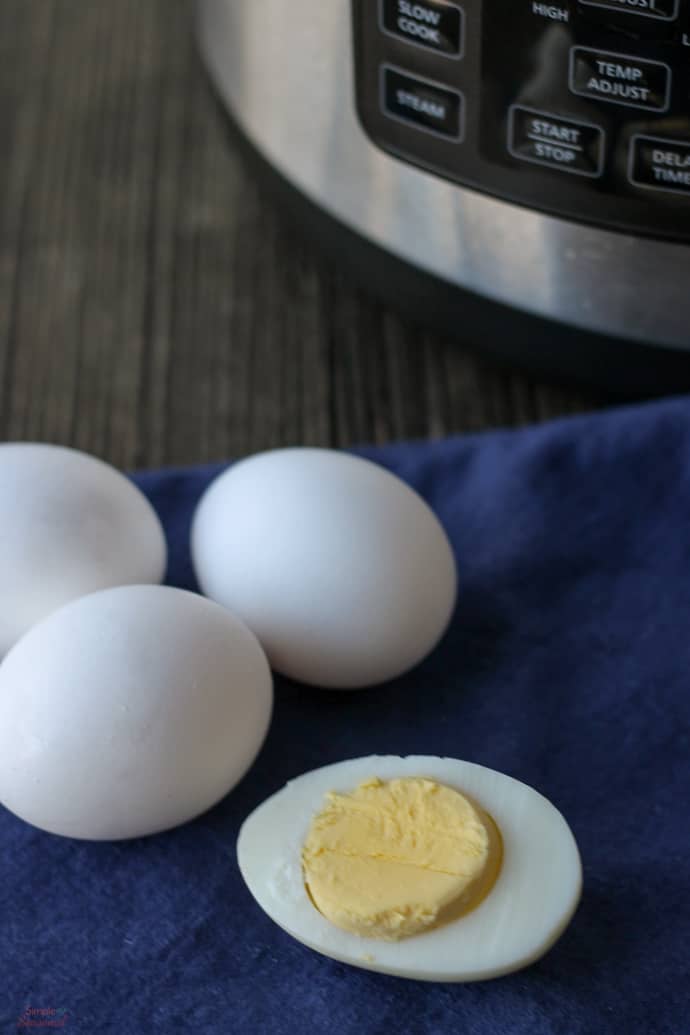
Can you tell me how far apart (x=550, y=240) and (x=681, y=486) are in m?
0.13

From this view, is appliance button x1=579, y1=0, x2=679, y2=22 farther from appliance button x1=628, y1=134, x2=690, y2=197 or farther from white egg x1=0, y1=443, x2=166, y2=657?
white egg x1=0, y1=443, x2=166, y2=657

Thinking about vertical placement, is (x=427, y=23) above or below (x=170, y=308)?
above

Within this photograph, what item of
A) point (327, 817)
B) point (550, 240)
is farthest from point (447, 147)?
point (327, 817)

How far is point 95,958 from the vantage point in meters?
0.48

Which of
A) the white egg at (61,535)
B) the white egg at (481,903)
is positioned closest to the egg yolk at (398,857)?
the white egg at (481,903)

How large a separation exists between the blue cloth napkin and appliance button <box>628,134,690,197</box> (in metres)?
0.13

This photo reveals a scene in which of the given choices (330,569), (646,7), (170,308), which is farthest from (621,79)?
(170,308)

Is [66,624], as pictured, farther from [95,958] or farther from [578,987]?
[578,987]

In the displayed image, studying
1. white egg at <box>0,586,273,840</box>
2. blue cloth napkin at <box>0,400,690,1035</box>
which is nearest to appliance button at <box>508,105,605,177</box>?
blue cloth napkin at <box>0,400,690,1035</box>

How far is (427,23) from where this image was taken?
59 centimetres

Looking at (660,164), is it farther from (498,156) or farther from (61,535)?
(61,535)

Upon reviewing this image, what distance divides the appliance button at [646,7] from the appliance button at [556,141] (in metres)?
0.05

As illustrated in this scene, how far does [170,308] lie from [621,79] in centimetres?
34

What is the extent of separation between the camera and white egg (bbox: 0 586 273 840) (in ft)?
1.58
